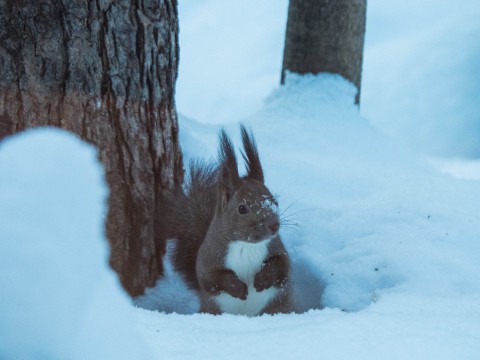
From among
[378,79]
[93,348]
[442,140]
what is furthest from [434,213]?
[378,79]

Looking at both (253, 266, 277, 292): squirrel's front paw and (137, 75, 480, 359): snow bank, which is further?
(253, 266, 277, 292): squirrel's front paw

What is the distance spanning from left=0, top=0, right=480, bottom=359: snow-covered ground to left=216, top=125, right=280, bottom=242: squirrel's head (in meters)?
0.45

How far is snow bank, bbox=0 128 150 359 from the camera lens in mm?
666

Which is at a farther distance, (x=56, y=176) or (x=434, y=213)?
(x=434, y=213)

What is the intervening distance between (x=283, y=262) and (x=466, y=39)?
486 centimetres

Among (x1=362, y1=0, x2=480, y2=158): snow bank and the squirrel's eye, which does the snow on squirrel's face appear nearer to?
the squirrel's eye

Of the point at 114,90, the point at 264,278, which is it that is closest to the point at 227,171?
the point at 264,278

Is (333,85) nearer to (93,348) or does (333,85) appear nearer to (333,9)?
(333,9)

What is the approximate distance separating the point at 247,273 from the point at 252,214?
0.81 feet

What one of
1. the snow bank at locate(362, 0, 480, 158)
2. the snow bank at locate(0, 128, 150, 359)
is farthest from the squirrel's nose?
the snow bank at locate(362, 0, 480, 158)

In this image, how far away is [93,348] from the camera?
2.41 feet

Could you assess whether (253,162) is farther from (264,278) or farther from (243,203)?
(264,278)

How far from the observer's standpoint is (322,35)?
426cm

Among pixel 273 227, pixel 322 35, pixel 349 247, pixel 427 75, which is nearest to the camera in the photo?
pixel 273 227
